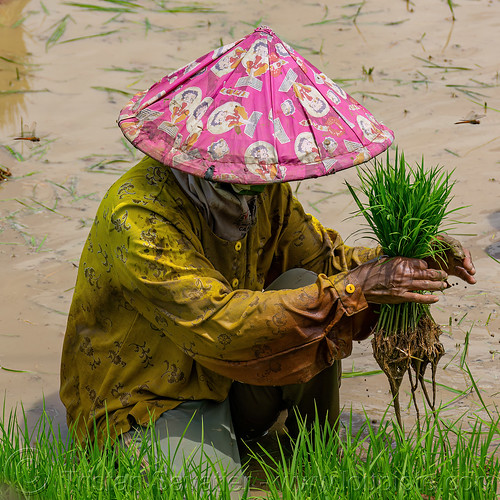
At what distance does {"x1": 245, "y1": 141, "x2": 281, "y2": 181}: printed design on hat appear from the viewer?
2264 millimetres

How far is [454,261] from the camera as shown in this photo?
2.62 m

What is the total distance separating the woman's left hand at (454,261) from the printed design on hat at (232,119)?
0.68 metres

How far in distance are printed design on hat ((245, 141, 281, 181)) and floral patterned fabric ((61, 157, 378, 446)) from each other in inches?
12.1

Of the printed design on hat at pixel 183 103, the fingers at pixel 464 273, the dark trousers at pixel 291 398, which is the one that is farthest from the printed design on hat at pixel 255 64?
the fingers at pixel 464 273

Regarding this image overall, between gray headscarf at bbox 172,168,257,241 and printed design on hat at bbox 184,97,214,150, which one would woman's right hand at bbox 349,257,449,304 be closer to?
gray headscarf at bbox 172,168,257,241

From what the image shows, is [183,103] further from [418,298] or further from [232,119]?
[418,298]

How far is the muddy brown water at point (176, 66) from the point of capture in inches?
137

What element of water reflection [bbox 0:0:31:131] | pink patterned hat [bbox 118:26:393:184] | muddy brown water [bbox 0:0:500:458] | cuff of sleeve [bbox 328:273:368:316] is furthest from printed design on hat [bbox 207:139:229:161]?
water reflection [bbox 0:0:31:131]

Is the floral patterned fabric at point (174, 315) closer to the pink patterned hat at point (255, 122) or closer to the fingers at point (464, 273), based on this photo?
the pink patterned hat at point (255, 122)

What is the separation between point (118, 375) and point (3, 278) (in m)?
1.56

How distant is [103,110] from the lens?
546 centimetres

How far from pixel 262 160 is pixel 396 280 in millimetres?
491

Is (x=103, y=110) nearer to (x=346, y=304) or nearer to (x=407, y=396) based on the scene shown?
(x=407, y=396)

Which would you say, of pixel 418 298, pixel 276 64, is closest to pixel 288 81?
pixel 276 64
